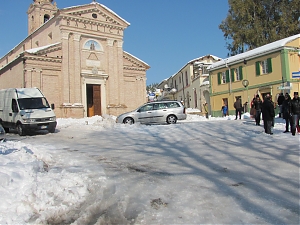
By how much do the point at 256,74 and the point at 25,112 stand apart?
22.7 metres

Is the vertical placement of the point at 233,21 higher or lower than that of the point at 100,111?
higher

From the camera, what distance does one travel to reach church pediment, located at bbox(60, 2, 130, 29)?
2902 cm

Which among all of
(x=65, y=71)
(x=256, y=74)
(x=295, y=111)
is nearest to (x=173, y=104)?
(x=295, y=111)

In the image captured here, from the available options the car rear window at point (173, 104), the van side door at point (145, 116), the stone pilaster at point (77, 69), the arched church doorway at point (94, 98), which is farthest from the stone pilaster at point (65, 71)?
the car rear window at point (173, 104)

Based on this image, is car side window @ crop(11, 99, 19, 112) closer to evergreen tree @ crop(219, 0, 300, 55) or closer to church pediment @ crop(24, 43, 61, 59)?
church pediment @ crop(24, 43, 61, 59)

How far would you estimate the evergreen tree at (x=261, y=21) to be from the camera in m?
33.4

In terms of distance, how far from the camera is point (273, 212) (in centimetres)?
413

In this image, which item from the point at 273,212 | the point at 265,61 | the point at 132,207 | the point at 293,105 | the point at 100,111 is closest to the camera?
the point at 273,212

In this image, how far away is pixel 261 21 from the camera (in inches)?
1368

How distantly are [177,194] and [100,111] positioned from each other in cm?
2756

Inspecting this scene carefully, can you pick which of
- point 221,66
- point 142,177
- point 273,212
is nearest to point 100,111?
point 221,66

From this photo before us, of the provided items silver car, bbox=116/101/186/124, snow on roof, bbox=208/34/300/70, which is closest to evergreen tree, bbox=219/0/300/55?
snow on roof, bbox=208/34/300/70

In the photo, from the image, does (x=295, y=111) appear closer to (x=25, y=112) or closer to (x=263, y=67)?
(x=25, y=112)

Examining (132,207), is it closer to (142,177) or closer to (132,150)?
(142,177)
